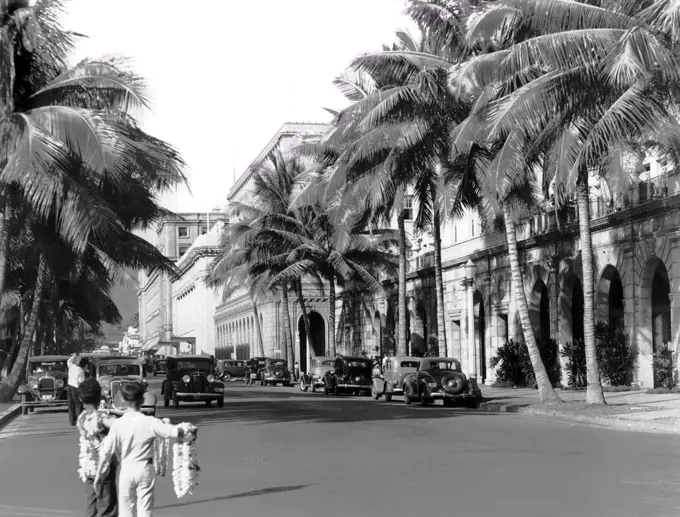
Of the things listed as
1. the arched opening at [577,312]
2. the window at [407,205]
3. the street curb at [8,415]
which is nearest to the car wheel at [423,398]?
the window at [407,205]

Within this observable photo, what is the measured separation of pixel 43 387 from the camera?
33.0 m

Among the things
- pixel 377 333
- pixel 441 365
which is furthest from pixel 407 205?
pixel 441 365

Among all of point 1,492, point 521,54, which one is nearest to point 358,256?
point 521,54

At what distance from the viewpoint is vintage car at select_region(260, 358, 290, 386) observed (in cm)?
6197

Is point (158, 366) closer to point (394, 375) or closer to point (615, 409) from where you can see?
point (394, 375)

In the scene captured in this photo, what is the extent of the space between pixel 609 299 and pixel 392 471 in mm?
25544

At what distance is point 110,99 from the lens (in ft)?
84.0

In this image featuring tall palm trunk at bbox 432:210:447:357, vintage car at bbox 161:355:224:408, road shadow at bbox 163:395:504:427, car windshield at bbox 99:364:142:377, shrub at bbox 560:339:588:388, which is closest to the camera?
road shadow at bbox 163:395:504:427

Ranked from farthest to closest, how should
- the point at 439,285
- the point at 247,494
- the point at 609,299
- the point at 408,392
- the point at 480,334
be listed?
the point at 480,334 → the point at 439,285 → the point at 609,299 → the point at 408,392 → the point at 247,494

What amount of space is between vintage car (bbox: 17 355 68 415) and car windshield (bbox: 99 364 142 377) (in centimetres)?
154

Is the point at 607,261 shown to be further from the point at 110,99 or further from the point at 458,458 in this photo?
the point at 458,458

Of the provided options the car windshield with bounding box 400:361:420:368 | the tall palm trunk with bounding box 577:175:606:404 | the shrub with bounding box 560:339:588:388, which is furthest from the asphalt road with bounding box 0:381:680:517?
the shrub with bounding box 560:339:588:388

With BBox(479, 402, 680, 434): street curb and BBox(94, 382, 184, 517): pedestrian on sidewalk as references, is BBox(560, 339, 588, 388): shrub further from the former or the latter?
BBox(94, 382, 184, 517): pedestrian on sidewalk

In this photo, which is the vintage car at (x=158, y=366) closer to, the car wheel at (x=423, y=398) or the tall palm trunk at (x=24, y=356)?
the tall palm trunk at (x=24, y=356)
